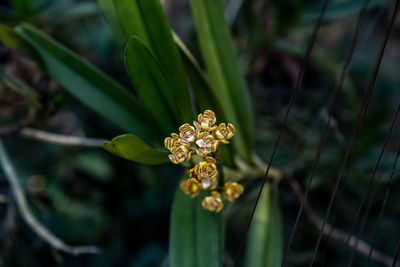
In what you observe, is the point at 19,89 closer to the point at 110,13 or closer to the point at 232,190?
the point at 110,13

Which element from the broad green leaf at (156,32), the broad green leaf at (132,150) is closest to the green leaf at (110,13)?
the broad green leaf at (156,32)

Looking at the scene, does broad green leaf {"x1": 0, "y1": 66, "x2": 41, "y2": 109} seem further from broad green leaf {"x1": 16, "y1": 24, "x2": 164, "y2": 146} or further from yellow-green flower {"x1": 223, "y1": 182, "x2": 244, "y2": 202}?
yellow-green flower {"x1": 223, "y1": 182, "x2": 244, "y2": 202}

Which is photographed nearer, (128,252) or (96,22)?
(128,252)

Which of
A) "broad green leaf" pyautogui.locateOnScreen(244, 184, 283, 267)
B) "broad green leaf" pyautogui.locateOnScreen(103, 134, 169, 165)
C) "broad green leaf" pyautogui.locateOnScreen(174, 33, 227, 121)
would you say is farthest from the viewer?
"broad green leaf" pyautogui.locateOnScreen(244, 184, 283, 267)

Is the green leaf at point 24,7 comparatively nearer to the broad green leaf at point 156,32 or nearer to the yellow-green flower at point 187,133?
the broad green leaf at point 156,32

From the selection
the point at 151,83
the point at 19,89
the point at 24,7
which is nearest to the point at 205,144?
the point at 151,83

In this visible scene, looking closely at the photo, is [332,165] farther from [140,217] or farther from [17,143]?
[17,143]

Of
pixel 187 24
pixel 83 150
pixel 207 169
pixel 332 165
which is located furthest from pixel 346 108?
pixel 207 169

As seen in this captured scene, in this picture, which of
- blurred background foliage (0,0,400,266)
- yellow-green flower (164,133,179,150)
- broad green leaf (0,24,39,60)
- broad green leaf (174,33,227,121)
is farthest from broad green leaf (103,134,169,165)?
blurred background foliage (0,0,400,266)
